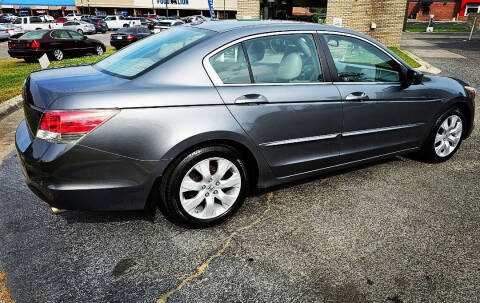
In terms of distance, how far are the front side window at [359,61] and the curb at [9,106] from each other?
5729 mm

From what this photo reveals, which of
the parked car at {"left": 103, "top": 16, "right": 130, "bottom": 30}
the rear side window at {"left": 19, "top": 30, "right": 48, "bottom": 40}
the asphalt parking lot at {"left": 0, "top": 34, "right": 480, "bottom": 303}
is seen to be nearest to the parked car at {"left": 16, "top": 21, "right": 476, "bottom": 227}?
the asphalt parking lot at {"left": 0, "top": 34, "right": 480, "bottom": 303}

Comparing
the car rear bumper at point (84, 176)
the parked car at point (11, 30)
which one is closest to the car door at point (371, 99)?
the car rear bumper at point (84, 176)

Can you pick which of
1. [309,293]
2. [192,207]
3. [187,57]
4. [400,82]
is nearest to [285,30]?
[187,57]

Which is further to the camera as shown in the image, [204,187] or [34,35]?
[34,35]

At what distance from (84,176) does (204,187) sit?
0.89 meters

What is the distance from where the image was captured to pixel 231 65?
3014mm

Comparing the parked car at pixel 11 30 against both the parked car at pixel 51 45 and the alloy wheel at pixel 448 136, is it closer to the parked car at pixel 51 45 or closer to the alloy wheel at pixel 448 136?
the parked car at pixel 51 45

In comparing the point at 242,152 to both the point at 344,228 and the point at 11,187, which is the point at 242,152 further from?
the point at 11,187

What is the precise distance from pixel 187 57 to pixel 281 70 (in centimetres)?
83

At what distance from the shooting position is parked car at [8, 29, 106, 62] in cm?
1475

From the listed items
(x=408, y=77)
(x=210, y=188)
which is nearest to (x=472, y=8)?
(x=408, y=77)

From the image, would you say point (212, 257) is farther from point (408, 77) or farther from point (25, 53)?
point (25, 53)

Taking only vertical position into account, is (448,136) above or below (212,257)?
above

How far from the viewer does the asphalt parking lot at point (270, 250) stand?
2.41 m
